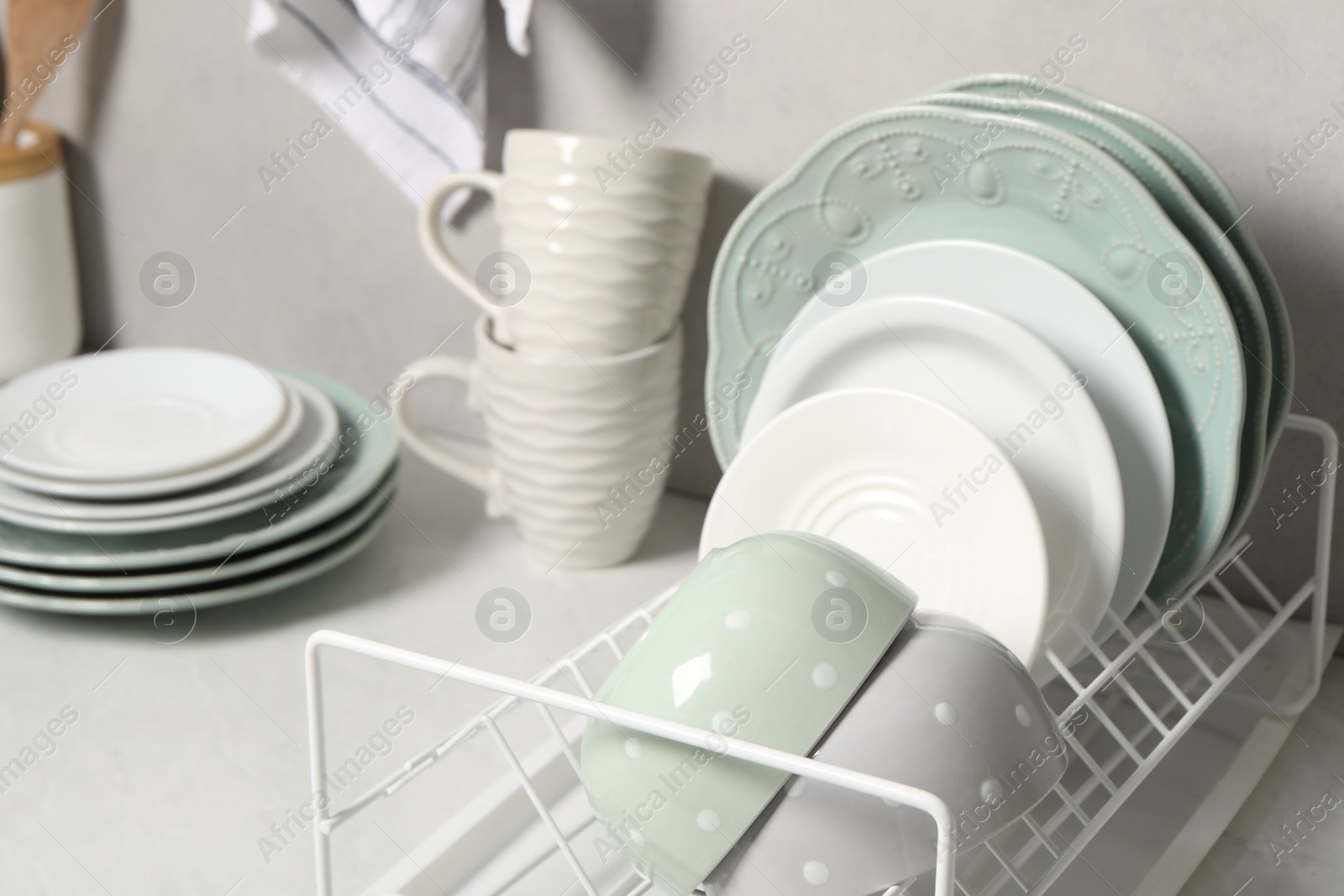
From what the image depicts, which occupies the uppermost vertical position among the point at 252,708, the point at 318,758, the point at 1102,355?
the point at 1102,355

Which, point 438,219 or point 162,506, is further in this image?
point 438,219

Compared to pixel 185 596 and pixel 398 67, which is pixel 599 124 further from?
pixel 185 596

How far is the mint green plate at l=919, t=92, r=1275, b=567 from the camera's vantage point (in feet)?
1.79

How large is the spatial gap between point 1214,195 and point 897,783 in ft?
1.26

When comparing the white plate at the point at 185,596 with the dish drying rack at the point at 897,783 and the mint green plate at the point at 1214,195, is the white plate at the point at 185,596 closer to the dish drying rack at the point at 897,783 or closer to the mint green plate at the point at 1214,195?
the dish drying rack at the point at 897,783

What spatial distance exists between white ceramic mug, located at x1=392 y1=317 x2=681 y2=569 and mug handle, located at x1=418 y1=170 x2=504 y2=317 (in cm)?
Result: 3

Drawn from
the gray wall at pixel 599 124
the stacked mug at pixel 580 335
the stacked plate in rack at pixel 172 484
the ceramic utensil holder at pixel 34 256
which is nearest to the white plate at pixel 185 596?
the stacked plate in rack at pixel 172 484

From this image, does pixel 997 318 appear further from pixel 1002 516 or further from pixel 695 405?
pixel 695 405

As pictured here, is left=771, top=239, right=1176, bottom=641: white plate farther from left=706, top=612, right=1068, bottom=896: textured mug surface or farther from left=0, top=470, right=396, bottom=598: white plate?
left=0, top=470, right=396, bottom=598: white plate

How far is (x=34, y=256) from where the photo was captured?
1.06 m

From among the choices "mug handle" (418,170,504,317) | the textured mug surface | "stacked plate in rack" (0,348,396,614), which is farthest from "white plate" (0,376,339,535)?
Result: the textured mug surface

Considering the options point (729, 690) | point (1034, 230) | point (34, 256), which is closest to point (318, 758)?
point (729, 690)

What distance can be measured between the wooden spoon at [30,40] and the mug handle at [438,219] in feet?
1.53

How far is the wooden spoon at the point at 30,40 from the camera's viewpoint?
1.02 metres
